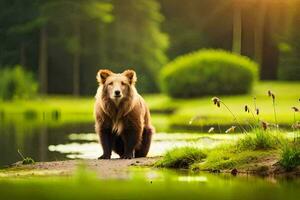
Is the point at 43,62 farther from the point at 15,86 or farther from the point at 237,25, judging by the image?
the point at 237,25

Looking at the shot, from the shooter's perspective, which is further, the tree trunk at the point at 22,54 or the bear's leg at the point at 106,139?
the tree trunk at the point at 22,54

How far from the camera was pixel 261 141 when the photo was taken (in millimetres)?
15219

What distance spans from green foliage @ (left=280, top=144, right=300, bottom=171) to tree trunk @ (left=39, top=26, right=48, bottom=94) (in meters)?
43.3

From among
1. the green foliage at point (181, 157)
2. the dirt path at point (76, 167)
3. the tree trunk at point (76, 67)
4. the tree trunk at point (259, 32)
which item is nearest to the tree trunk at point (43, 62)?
the tree trunk at point (76, 67)

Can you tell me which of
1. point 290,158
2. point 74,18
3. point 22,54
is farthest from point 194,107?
point 290,158

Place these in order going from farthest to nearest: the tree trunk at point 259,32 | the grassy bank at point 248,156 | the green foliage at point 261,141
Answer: the tree trunk at point 259,32 → the green foliage at point 261,141 → the grassy bank at point 248,156

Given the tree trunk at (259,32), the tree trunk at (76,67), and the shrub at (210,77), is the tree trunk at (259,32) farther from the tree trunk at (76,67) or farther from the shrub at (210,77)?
the shrub at (210,77)

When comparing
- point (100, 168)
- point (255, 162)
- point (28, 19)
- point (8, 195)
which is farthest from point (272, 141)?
point (28, 19)

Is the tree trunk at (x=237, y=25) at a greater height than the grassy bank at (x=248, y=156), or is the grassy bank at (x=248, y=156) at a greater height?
the tree trunk at (x=237, y=25)

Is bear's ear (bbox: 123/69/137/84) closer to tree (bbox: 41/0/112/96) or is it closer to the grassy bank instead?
the grassy bank

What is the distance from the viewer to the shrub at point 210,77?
4588 centimetres

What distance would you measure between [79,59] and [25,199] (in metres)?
49.2

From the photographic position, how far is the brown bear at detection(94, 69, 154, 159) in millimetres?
16406

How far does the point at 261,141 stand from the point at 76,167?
2809 mm
